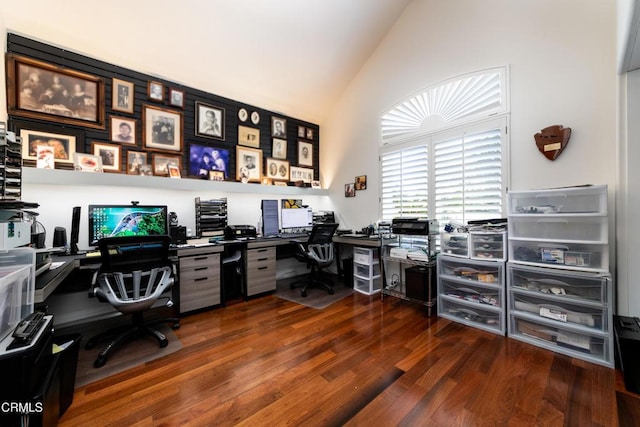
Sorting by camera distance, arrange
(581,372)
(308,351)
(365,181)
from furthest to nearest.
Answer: (365,181) → (308,351) → (581,372)

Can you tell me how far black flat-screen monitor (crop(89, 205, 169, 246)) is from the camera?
2.58 metres

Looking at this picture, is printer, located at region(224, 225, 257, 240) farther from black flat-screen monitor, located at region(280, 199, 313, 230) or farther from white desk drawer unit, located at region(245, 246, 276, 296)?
black flat-screen monitor, located at region(280, 199, 313, 230)

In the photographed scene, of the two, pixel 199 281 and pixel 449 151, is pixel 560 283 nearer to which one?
pixel 449 151

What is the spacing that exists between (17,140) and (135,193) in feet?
4.00

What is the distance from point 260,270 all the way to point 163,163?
1837 mm

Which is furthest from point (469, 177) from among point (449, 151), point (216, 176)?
point (216, 176)

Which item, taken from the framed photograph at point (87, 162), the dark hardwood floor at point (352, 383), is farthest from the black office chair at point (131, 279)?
the framed photograph at point (87, 162)

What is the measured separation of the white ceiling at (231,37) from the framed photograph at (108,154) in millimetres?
Answer: 961

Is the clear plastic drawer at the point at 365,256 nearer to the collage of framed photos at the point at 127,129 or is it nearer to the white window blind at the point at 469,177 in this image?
the white window blind at the point at 469,177

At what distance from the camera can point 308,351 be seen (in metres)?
2.13

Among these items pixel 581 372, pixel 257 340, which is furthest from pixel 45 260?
pixel 581 372

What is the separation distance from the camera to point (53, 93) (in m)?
2.61

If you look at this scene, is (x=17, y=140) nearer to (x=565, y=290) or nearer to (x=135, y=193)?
(x=135, y=193)

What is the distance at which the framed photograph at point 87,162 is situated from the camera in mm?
2645
